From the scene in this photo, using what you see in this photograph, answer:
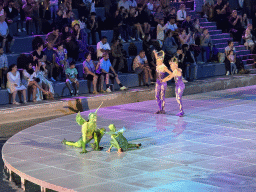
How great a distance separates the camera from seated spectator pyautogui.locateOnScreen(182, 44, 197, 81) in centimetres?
2022

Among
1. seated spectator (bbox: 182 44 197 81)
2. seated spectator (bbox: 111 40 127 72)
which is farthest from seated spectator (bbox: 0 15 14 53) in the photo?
seated spectator (bbox: 182 44 197 81)

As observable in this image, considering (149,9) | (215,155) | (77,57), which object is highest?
(149,9)

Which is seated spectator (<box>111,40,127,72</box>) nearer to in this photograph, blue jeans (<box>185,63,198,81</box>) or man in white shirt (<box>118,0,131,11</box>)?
man in white shirt (<box>118,0,131,11</box>)

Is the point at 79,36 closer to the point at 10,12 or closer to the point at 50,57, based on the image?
the point at 50,57

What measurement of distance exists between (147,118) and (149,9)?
9.32 metres

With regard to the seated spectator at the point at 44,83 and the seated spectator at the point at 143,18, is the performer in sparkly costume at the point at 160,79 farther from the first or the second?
the seated spectator at the point at 143,18

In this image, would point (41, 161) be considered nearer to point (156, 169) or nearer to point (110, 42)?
point (156, 169)

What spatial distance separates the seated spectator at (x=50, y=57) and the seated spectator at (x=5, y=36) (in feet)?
4.15

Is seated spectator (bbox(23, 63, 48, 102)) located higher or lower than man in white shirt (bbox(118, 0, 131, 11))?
lower

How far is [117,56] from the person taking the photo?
61.3 feet

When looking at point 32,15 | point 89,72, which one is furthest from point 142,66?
point 32,15

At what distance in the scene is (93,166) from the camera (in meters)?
8.80

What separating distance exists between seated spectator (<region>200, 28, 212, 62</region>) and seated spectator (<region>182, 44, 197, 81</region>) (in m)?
1.88

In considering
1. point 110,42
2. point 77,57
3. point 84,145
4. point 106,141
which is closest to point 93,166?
point 84,145
